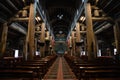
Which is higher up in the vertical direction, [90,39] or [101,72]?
[90,39]

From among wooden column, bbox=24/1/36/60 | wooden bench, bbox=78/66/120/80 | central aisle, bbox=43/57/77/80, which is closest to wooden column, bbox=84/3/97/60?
central aisle, bbox=43/57/77/80

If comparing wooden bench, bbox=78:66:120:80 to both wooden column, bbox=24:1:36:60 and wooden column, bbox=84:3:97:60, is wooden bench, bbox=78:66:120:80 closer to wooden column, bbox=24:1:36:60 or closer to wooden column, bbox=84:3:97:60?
wooden column, bbox=84:3:97:60

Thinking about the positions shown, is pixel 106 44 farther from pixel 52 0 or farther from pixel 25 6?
→ pixel 25 6

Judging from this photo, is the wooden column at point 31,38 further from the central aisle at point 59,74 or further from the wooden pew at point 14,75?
the wooden pew at point 14,75

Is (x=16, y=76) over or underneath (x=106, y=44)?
underneath

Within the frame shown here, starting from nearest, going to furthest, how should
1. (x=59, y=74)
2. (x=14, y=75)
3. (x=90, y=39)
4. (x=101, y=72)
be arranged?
(x=101, y=72), (x=14, y=75), (x=59, y=74), (x=90, y=39)

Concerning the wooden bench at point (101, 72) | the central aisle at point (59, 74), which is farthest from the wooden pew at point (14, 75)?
the wooden bench at point (101, 72)

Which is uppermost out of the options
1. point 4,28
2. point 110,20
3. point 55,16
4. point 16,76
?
point 55,16

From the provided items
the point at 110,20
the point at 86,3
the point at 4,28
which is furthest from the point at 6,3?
the point at 110,20

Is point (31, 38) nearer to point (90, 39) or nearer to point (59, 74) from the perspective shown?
point (90, 39)

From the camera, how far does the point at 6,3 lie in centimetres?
1183

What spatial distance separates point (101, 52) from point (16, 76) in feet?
73.0

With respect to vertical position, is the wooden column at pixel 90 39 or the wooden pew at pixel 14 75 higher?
the wooden column at pixel 90 39

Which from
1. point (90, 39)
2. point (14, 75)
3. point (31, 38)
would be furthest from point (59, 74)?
point (31, 38)
